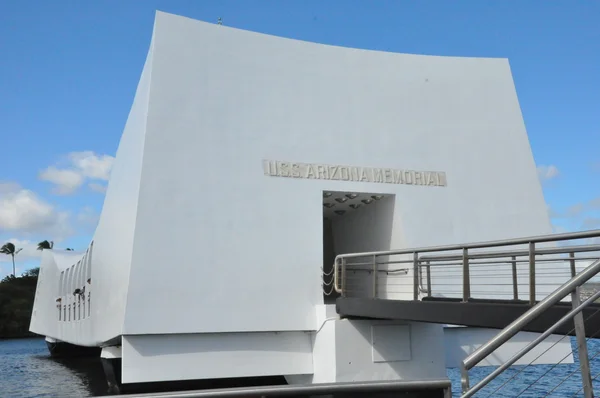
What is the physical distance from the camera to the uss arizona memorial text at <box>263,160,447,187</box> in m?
12.2

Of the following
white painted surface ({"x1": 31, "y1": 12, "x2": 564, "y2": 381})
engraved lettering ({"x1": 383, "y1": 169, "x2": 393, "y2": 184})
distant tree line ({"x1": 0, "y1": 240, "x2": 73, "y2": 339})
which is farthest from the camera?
distant tree line ({"x1": 0, "y1": 240, "x2": 73, "y2": 339})

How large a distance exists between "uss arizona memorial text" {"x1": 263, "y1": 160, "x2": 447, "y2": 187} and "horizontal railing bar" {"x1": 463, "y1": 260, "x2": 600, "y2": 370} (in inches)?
351

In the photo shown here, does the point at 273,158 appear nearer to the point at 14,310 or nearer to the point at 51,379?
the point at 51,379

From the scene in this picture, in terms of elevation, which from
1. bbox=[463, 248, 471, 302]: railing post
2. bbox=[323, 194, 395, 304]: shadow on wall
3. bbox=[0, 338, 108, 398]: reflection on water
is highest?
bbox=[323, 194, 395, 304]: shadow on wall

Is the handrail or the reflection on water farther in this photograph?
the reflection on water

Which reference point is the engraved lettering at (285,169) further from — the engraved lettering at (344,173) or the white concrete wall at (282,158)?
the engraved lettering at (344,173)

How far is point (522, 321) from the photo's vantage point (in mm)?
3127

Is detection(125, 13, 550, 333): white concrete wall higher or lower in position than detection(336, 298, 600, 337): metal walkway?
higher

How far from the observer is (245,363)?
1140 cm

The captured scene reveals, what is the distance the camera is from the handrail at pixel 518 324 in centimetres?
297

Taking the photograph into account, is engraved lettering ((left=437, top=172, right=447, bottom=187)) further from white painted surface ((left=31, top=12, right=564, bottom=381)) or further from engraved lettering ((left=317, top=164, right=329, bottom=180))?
engraved lettering ((left=317, top=164, right=329, bottom=180))

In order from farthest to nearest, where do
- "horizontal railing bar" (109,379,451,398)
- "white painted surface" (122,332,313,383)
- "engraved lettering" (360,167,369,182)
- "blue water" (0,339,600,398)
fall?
1. "engraved lettering" (360,167,369,182)
2. "blue water" (0,339,600,398)
3. "white painted surface" (122,332,313,383)
4. "horizontal railing bar" (109,379,451,398)

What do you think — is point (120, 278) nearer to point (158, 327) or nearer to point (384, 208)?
point (158, 327)

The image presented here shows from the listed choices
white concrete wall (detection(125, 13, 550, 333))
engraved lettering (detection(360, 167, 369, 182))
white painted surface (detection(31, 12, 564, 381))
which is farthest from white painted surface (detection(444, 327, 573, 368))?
engraved lettering (detection(360, 167, 369, 182))
